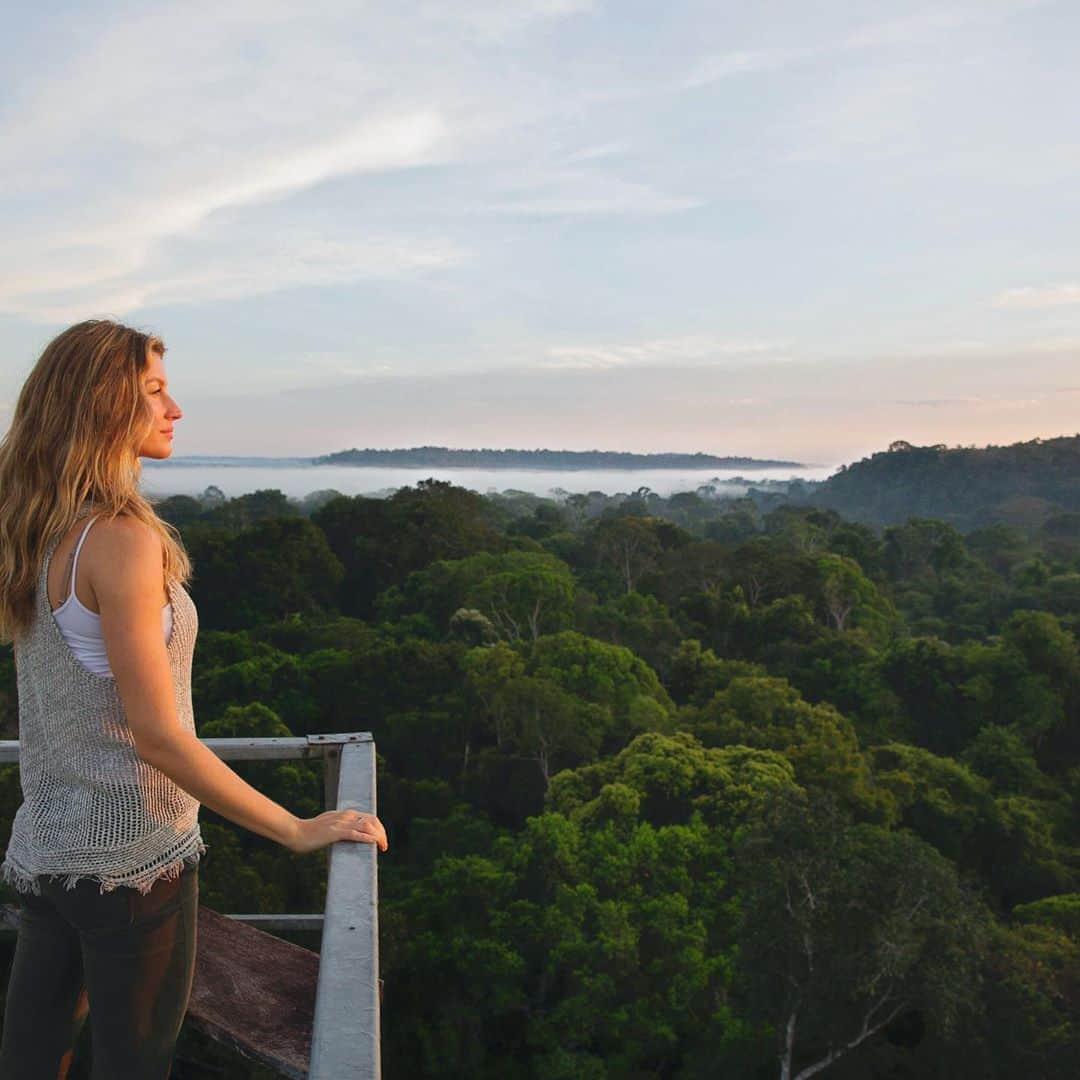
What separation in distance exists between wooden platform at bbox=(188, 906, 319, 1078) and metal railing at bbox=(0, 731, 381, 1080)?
61mm

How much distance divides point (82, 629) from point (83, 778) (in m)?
0.26

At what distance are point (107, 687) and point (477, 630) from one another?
2571cm

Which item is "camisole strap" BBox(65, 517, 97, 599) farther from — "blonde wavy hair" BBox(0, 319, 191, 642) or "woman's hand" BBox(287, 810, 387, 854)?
"woman's hand" BBox(287, 810, 387, 854)

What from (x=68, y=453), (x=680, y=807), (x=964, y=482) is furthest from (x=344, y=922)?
(x=964, y=482)

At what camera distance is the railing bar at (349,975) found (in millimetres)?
1162

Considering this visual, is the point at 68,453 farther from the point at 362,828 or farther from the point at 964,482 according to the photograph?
the point at 964,482

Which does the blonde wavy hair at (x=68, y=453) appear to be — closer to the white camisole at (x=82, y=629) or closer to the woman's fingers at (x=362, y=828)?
the white camisole at (x=82, y=629)

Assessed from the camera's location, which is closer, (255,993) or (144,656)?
(144,656)

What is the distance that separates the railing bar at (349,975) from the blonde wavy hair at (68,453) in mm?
561

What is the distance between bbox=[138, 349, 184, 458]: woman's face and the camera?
158 centimetres

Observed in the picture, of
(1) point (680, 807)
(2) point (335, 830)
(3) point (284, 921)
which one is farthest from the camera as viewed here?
(1) point (680, 807)

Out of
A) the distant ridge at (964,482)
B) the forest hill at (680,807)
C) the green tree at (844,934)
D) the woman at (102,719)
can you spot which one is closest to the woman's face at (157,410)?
the woman at (102,719)

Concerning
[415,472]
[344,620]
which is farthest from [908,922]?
[415,472]

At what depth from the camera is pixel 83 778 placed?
1.55m
